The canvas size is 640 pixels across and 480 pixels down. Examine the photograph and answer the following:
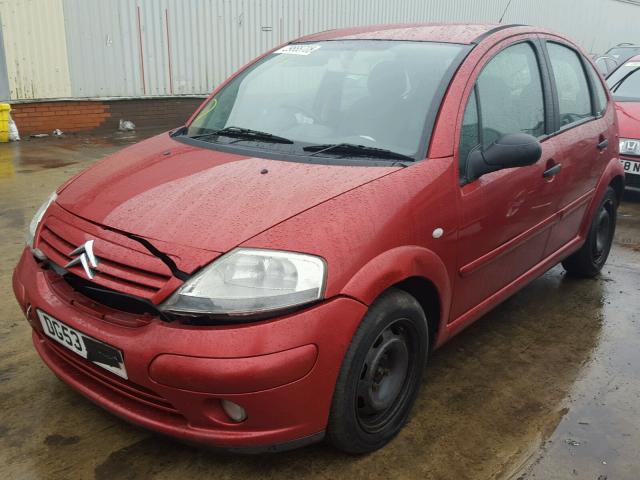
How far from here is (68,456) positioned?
88.0 inches

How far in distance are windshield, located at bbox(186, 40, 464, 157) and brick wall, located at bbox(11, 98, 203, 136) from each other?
660cm

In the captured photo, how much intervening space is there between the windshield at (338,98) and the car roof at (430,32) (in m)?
0.08

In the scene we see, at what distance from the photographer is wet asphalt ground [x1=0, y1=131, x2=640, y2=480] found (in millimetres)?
2223

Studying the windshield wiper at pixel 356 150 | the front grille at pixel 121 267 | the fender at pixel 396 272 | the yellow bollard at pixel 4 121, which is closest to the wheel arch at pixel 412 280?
the fender at pixel 396 272

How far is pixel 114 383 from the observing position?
6.84 feet

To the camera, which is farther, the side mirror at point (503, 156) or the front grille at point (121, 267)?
the side mirror at point (503, 156)

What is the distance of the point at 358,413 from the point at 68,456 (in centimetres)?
112

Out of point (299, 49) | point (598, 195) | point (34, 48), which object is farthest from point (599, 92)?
point (34, 48)

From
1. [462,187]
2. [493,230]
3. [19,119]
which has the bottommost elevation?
[19,119]

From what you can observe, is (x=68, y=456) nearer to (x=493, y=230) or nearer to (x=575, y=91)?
(x=493, y=230)

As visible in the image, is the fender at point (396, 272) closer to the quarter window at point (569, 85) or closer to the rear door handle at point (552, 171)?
the rear door handle at point (552, 171)

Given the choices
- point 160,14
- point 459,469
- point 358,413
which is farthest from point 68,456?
point 160,14

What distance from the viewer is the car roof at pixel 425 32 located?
2.96 meters

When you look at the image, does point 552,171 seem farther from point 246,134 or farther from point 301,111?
point 246,134
